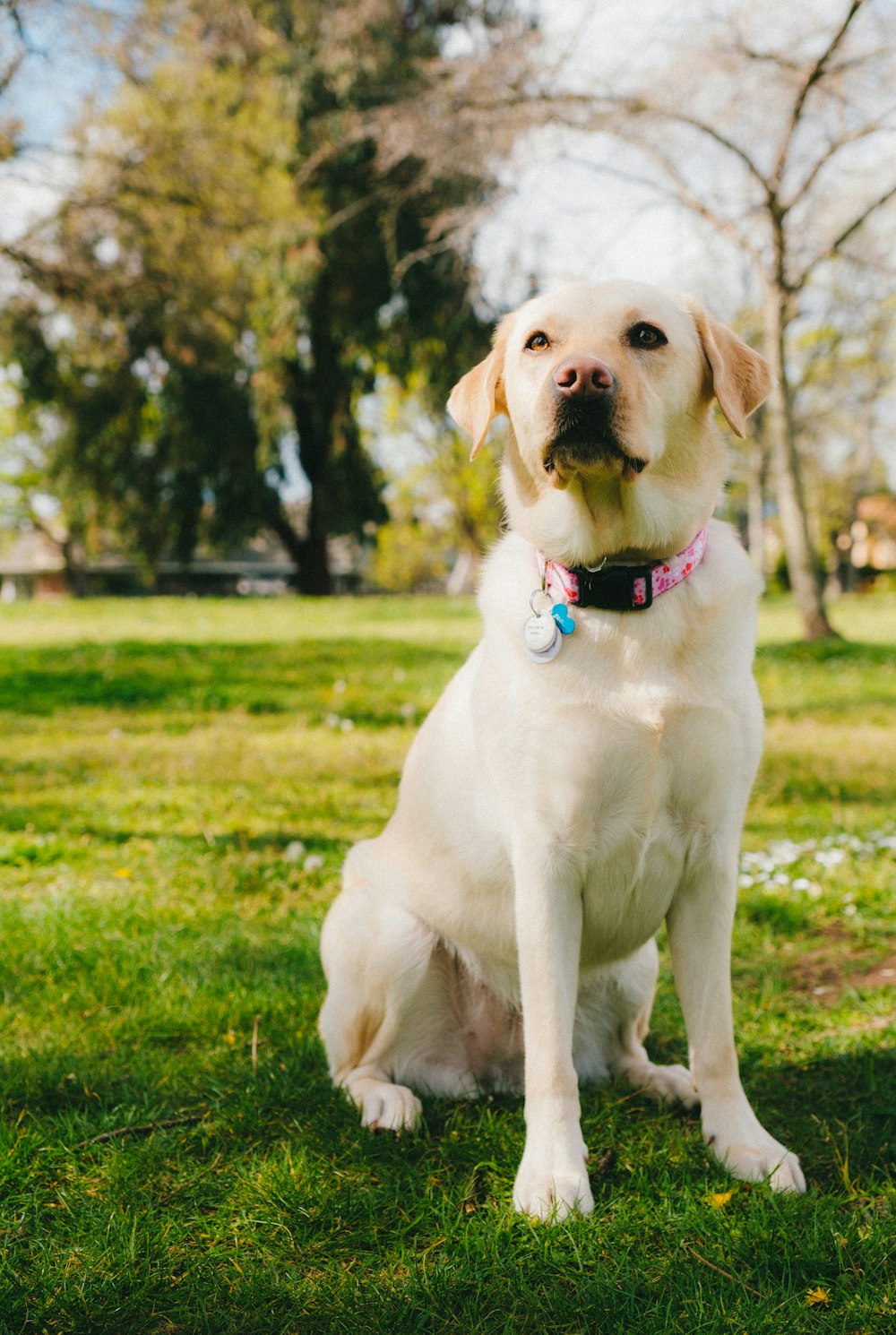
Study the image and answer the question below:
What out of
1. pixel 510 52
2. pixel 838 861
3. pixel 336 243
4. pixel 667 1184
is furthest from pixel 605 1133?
pixel 336 243

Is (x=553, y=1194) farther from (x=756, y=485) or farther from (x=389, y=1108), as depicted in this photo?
(x=756, y=485)

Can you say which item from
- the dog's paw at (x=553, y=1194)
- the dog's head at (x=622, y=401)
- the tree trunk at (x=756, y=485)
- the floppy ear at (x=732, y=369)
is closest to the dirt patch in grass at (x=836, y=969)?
the dog's paw at (x=553, y=1194)

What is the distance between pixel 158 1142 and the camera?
2.56 meters

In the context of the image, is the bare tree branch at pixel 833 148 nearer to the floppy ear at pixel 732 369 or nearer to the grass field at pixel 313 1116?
the grass field at pixel 313 1116

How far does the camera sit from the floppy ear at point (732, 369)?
100.0 inches

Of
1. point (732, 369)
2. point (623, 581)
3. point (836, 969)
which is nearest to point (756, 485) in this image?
point (836, 969)

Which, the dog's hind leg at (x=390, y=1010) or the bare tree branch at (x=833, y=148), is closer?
the dog's hind leg at (x=390, y=1010)

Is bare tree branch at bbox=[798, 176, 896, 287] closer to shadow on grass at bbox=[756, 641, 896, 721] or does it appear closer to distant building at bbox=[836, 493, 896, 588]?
shadow on grass at bbox=[756, 641, 896, 721]

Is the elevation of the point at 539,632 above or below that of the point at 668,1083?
above

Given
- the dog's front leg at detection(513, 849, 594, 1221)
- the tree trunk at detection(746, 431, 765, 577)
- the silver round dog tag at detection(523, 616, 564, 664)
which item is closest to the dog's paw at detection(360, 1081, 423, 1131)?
the dog's front leg at detection(513, 849, 594, 1221)

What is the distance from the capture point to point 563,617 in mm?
2469

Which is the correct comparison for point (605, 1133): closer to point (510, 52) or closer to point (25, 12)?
point (25, 12)

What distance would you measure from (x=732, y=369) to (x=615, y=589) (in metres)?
0.64

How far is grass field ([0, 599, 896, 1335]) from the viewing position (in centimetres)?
200
